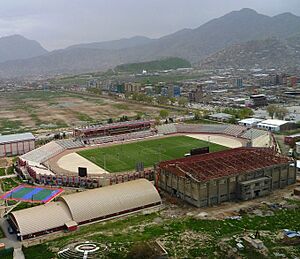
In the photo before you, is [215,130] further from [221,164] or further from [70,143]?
[221,164]

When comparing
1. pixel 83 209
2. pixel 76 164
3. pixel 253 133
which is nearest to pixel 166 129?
pixel 253 133

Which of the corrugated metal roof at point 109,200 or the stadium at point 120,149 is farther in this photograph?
the stadium at point 120,149

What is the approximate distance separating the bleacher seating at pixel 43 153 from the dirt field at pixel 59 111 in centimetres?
2461

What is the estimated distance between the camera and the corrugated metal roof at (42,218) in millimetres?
33188

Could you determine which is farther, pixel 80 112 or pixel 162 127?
pixel 80 112

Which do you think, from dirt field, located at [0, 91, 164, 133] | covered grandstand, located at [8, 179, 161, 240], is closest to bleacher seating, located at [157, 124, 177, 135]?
dirt field, located at [0, 91, 164, 133]

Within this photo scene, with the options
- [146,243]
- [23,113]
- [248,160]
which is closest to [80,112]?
[23,113]

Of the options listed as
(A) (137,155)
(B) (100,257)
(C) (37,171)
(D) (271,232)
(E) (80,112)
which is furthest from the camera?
(E) (80,112)

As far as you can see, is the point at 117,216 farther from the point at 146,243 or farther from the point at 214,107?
the point at 214,107

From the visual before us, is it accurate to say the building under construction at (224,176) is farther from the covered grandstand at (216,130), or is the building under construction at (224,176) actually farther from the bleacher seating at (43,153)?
the covered grandstand at (216,130)

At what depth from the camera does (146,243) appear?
97.1 feet

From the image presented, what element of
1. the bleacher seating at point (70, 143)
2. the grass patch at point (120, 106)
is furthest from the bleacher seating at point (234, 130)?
the grass patch at point (120, 106)

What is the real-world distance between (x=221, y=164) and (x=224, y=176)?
2.94m

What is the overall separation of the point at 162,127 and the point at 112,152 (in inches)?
677
